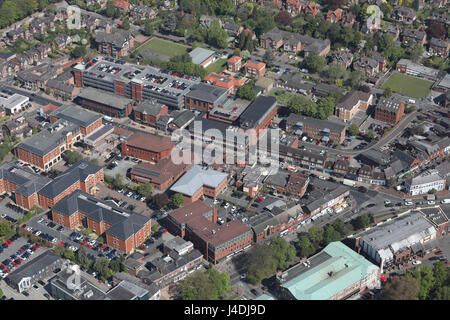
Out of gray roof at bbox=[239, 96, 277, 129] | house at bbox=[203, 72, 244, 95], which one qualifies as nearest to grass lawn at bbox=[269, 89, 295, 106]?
gray roof at bbox=[239, 96, 277, 129]

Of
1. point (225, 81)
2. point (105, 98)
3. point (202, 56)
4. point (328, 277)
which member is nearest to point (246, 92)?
point (225, 81)

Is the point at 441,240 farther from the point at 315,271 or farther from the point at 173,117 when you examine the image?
the point at 173,117

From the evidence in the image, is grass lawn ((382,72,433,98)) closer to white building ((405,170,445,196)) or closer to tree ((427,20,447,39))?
tree ((427,20,447,39))

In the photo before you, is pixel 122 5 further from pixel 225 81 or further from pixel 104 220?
pixel 104 220

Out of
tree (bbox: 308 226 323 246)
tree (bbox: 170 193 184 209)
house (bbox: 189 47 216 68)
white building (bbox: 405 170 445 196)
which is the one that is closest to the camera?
tree (bbox: 308 226 323 246)

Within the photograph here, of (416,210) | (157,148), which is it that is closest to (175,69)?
(157,148)

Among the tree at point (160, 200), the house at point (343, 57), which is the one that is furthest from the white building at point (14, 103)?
the house at point (343, 57)

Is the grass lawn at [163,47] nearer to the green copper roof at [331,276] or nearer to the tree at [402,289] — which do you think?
the green copper roof at [331,276]
